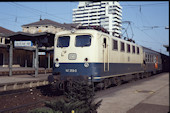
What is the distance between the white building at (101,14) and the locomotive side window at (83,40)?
134 m

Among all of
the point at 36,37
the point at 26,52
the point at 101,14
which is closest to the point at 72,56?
the point at 36,37

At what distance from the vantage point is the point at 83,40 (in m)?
10.5

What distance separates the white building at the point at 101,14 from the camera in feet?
498

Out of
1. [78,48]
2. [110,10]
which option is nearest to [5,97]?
[78,48]

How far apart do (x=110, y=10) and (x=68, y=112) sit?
153 meters

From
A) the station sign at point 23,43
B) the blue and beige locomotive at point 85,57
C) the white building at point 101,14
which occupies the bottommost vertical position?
the blue and beige locomotive at point 85,57

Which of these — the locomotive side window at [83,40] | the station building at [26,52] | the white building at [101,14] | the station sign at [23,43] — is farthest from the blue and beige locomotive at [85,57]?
the white building at [101,14]

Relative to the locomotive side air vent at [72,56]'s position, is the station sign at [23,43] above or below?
above

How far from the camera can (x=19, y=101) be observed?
29.0ft

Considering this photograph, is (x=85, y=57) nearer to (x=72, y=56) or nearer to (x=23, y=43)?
(x=72, y=56)

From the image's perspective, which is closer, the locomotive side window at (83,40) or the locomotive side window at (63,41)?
the locomotive side window at (83,40)

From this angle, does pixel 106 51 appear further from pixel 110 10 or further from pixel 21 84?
pixel 110 10

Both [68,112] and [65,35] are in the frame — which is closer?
[68,112]

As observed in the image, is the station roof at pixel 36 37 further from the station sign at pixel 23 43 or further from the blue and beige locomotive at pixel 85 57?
the blue and beige locomotive at pixel 85 57
